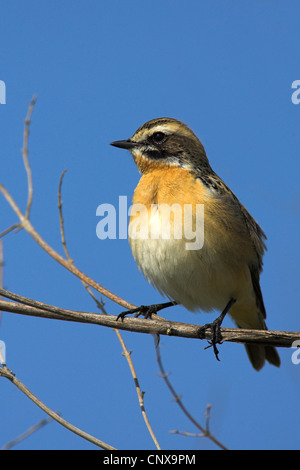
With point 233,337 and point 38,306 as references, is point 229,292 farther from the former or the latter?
point 38,306

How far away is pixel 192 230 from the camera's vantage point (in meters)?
6.25

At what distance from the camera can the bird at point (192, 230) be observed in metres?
6.34

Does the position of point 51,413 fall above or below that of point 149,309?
below

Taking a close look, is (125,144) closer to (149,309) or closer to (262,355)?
(149,309)

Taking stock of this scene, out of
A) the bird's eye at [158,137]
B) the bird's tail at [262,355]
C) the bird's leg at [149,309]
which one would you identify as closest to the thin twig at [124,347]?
the bird's leg at [149,309]

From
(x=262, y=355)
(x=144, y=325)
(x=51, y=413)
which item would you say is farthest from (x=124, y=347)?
(x=262, y=355)

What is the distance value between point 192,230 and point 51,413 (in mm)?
2425

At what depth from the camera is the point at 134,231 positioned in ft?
21.8

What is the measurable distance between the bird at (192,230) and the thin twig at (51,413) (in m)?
1.90

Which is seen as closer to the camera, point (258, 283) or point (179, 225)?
point (179, 225)

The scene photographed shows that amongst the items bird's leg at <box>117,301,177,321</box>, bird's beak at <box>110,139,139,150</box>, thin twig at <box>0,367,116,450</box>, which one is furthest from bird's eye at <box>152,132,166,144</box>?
thin twig at <box>0,367,116,450</box>

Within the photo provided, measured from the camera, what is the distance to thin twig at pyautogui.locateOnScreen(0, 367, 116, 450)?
453cm
